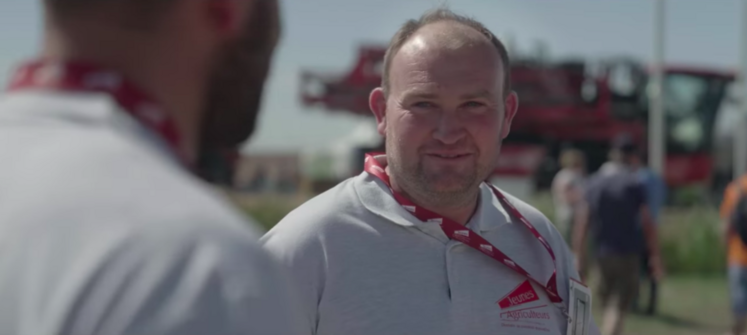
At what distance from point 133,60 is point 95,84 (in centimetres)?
4

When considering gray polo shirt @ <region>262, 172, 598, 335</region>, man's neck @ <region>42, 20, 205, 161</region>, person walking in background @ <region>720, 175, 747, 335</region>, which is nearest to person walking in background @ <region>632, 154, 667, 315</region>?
person walking in background @ <region>720, 175, 747, 335</region>

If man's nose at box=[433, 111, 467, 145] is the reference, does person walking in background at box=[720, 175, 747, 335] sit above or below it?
below

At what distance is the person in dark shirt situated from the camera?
812 centimetres

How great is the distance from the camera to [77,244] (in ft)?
2.72

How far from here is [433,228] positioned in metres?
2.19

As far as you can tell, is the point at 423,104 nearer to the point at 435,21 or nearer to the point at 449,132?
the point at 449,132

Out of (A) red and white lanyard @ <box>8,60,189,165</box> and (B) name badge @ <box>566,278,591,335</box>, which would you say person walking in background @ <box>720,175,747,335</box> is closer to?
(B) name badge @ <box>566,278,591,335</box>

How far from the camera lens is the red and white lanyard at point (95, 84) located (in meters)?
0.93

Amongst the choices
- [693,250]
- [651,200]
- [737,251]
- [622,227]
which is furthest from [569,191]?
[693,250]

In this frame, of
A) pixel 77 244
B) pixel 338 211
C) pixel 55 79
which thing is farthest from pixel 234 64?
pixel 338 211

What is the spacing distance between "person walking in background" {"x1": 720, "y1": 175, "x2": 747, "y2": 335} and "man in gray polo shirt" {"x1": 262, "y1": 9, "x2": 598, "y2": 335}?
541 cm

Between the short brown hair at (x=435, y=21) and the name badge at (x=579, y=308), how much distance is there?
0.51 m

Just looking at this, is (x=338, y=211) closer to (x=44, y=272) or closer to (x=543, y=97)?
(x=44, y=272)

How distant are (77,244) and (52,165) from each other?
3.5 inches
